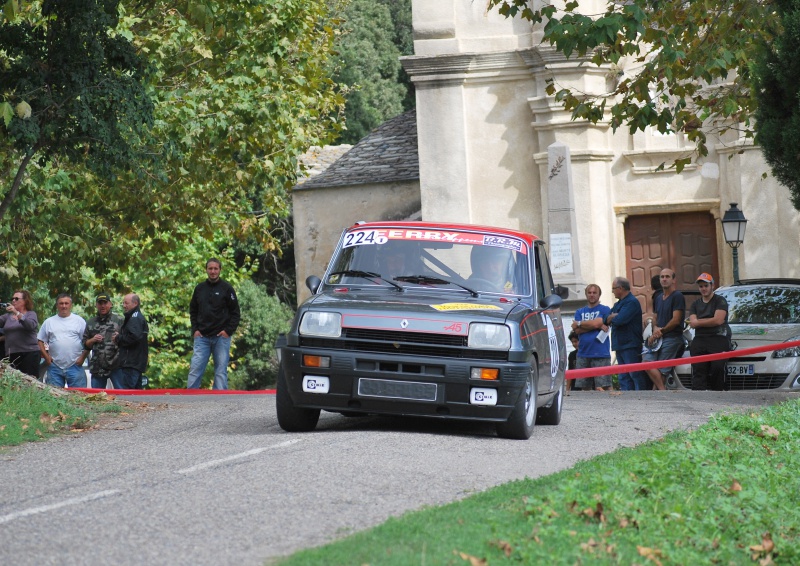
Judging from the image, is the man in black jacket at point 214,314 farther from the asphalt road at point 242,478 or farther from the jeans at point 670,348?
the jeans at point 670,348

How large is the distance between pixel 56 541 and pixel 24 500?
1.44m

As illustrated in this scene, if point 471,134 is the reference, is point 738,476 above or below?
below

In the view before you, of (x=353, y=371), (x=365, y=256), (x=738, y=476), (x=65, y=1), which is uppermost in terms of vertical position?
(x=65, y=1)

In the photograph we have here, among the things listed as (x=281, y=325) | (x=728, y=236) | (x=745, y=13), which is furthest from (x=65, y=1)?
(x=281, y=325)

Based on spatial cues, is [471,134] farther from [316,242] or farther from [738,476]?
[738,476]

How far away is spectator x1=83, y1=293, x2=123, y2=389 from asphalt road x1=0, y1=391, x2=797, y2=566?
5601 millimetres

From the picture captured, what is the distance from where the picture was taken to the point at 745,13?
18.0 metres

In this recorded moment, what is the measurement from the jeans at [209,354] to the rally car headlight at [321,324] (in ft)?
25.8

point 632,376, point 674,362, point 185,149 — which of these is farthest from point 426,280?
point 185,149

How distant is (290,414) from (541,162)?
1845cm

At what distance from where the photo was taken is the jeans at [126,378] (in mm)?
18594

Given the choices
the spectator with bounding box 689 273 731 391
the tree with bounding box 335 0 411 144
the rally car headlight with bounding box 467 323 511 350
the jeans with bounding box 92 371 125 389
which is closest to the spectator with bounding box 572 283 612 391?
the spectator with bounding box 689 273 731 391

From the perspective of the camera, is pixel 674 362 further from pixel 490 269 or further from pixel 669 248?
pixel 669 248

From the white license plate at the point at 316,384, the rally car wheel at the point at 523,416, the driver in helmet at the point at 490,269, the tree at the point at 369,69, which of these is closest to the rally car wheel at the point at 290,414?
the white license plate at the point at 316,384
